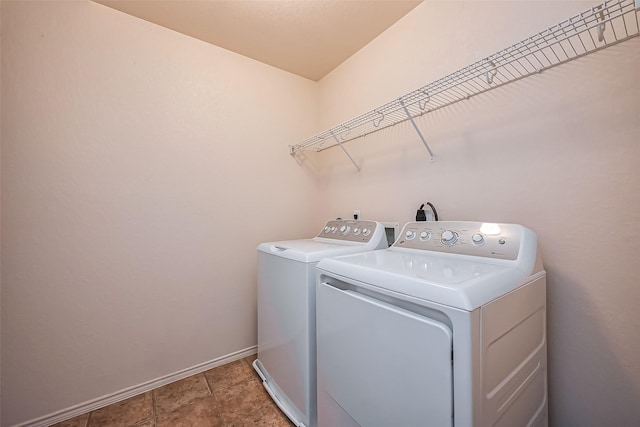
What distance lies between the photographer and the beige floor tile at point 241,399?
1406mm

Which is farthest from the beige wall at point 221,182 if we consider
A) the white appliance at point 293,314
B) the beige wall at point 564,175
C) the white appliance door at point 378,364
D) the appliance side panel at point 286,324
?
the white appliance door at point 378,364

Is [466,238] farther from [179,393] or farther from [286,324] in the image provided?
[179,393]

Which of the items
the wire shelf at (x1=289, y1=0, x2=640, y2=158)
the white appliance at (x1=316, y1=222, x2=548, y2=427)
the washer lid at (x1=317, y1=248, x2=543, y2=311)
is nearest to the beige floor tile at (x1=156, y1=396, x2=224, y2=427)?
the white appliance at (x1=316, y1=222, x2=548, y2=427)

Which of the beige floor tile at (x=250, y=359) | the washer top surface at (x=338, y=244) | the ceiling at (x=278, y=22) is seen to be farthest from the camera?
the beige floor tile at (x=250, y=359)

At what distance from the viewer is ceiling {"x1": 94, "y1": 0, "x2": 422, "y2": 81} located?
156 cm

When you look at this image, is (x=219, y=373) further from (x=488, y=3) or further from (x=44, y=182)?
(x=488, y=3)

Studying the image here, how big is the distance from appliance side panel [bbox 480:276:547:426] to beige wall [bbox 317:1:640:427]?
159 mm

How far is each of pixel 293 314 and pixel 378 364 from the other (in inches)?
23.7

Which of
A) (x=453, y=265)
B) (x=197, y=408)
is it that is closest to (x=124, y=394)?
(x=197, y=408)

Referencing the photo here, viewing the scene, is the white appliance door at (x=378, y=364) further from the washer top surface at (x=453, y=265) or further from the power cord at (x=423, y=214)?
the power cord at (x=423, y=214)

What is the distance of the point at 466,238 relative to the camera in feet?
3.64

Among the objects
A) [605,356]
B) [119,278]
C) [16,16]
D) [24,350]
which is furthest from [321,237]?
[16,16]

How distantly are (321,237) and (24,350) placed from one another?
180 cm

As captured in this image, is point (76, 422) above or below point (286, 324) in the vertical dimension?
below
